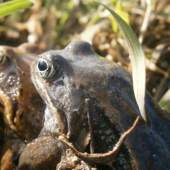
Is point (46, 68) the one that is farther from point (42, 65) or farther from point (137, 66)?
point (137, 66)

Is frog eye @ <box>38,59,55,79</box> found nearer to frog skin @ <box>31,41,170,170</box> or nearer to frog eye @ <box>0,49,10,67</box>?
frog skin @ <box>31,41,170,170</box>

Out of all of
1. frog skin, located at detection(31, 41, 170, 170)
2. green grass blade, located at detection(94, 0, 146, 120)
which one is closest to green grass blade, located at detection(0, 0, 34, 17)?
frog skin, located at detection(31, 41, 170, 170)

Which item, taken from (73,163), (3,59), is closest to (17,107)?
(3,59)

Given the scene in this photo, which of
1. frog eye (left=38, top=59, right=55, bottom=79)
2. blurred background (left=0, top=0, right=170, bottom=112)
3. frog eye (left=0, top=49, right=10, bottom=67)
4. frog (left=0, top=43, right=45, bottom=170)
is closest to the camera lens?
frog eye (left=38, top=59, right=55, bottom=79)

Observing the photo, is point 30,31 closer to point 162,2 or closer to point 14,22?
point 14,22

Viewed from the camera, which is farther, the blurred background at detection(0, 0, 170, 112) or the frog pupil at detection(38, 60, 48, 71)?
the blurred background at detection(0, 0, 170, 112)

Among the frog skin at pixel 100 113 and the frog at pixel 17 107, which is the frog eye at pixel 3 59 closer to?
the frog at pixel 17 107

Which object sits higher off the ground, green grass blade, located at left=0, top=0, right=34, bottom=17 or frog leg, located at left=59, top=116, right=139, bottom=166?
green grass blade, located at left=0, top=0, right=34, bottom=17
